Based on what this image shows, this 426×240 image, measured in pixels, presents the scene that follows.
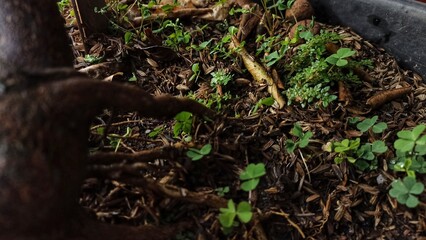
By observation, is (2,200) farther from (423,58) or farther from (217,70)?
(423,58)

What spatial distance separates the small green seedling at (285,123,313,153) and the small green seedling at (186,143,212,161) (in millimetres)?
204

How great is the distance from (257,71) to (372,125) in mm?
359

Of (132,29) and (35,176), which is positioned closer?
(35,176)

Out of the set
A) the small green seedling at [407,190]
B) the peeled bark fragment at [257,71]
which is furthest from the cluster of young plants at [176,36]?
the small green seedling at [407,190]

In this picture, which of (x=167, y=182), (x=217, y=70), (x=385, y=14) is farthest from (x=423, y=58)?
(x=167, y=182)

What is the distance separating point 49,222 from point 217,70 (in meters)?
0.75

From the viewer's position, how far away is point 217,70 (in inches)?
55.1

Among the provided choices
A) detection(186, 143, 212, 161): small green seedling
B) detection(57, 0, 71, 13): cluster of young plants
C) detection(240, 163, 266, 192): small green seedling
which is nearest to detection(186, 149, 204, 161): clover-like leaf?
detection(186, 143, 212, 161): small green seedling

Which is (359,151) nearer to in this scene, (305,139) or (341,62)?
(305,139)

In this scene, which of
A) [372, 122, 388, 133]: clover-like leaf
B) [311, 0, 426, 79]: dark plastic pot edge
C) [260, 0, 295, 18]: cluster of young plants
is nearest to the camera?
[372, 122, 388, 133]: clover-like leaf

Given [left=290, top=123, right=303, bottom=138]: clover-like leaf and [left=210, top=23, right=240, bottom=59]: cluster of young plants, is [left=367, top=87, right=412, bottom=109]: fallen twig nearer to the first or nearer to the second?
[left=290, top=123, right=303, bottom=138]: clover-like leaf

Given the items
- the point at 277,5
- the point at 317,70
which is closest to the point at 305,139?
the point at 317,70

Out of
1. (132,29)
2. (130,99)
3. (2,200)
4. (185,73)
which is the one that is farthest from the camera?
(132,29)

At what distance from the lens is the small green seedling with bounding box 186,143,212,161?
1.09m
